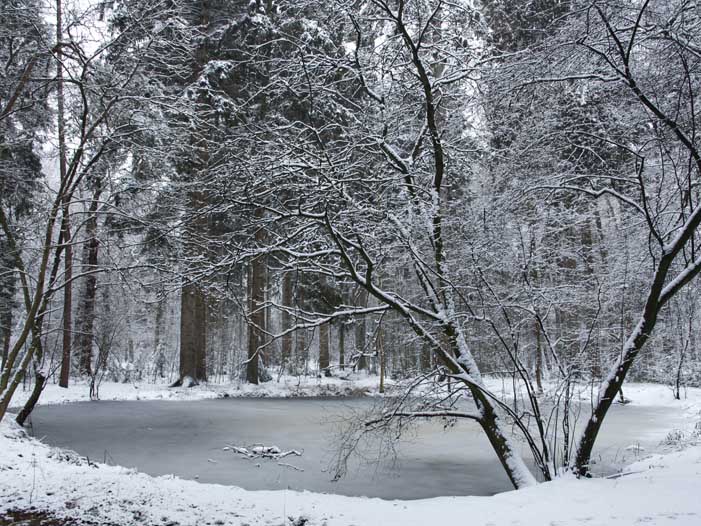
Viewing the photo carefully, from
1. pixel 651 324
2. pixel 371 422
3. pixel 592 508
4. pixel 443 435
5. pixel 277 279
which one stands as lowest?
pixel 443 435

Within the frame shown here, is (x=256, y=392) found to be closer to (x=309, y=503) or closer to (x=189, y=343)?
(x=189, y=343)

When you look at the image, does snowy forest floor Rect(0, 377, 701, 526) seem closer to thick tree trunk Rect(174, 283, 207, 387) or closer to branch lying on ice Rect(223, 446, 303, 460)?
branch lying on ice Rect(223, 446, 303, 460)

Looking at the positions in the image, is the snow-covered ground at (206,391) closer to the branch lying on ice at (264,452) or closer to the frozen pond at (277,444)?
the frozen pond at (277,444)

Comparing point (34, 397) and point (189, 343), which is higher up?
point (189, 343)

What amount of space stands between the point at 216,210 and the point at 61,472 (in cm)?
311

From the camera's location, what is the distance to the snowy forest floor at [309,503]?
12.9ft

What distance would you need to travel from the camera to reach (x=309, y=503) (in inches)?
182

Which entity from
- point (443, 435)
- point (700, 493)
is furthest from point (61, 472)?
point (443, 435)

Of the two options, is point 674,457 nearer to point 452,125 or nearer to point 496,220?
point 496,220

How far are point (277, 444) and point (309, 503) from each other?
4069 millimetres

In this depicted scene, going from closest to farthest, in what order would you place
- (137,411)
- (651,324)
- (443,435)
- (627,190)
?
(651,324) → (627,190) → (443,435) → (137,411)

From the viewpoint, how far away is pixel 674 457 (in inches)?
242

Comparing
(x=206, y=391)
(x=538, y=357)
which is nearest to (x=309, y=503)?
(x=538, y=357)

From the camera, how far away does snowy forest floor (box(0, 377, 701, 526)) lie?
393cm
